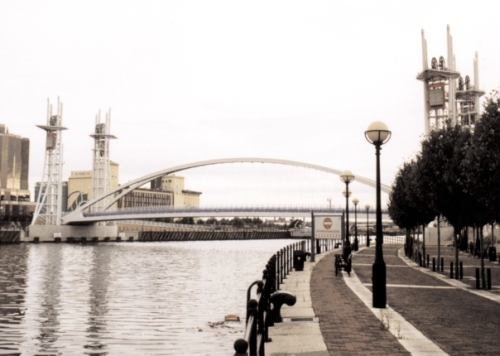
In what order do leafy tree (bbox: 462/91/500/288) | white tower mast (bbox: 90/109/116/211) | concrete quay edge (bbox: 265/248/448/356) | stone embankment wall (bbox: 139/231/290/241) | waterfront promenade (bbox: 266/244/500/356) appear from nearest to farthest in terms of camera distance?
1. concrete quay edge (bbox: 265/248/448/356)
2. waterfront promenade (bbox: 266/244/500/356)
3. leafy tree (bbox: 462/91/500/288)
4. white tower mast (bbox: 90/109/116/211)
5. stone embankment wall (bbox: 139/231/290/241)

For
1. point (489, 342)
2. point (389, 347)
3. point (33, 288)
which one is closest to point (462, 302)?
point (489, 342)

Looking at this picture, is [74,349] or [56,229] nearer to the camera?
[74,349]

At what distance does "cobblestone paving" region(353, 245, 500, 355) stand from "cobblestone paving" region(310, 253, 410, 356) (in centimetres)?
86

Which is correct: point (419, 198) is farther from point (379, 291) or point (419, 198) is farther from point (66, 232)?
point (66, 232)

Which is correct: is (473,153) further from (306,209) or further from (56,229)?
Answer: (56,229)

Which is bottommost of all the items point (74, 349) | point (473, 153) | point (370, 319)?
point (74, 349)

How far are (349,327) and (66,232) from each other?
375 feet

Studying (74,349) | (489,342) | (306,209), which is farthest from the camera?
(306,209)

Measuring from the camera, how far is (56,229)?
11812cm

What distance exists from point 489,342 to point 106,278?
2714 cm

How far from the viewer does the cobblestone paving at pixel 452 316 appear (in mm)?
10805

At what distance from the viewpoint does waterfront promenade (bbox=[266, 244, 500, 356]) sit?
33.8 ft

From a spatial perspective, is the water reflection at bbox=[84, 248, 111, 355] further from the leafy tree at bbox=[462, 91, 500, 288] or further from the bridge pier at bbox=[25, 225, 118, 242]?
the bridge pier at bbox=[25, 225, 118, 242]

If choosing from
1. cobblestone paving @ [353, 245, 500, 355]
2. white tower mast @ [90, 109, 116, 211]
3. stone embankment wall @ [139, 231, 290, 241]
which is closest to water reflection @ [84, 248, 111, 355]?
cobblestone paving @ [353, 245, 500, 355]
